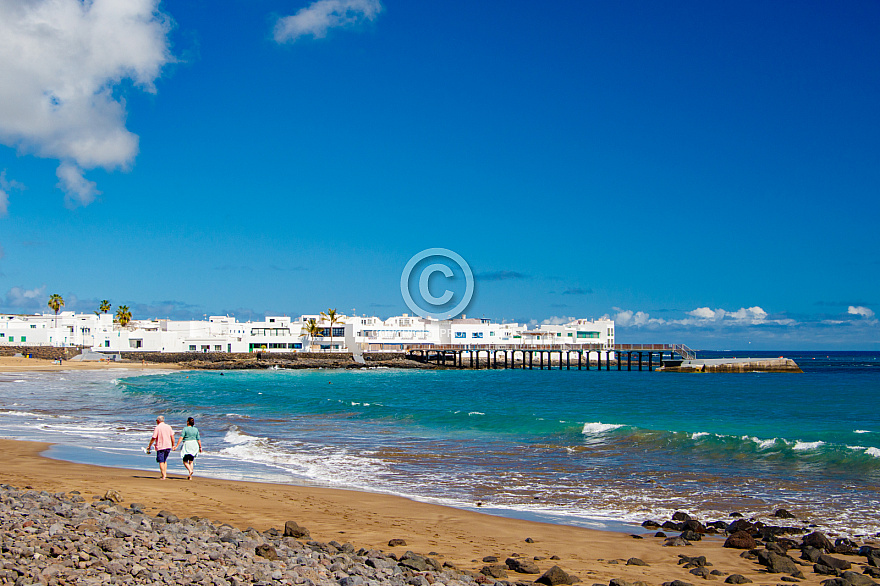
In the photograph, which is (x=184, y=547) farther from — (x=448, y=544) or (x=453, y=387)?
(x=453, y=387)

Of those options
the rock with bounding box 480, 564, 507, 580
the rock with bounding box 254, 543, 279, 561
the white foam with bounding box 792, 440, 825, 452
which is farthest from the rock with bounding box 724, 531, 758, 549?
the white foam with bounding box 792, 440, 825, 452

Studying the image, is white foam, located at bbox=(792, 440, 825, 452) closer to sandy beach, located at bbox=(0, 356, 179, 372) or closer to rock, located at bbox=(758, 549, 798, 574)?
rock, located at bbox=(758, 549, 798, 574)

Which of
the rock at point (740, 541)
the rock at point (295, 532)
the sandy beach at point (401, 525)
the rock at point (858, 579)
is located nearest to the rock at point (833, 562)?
the sandy beach at point (401, 525)

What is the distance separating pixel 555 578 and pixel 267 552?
3420 millimetres

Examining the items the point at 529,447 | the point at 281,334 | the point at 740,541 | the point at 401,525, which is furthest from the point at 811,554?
the point at 281,334

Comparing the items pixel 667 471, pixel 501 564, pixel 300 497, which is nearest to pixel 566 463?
pixel 667 471

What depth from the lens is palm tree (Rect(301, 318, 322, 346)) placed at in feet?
335

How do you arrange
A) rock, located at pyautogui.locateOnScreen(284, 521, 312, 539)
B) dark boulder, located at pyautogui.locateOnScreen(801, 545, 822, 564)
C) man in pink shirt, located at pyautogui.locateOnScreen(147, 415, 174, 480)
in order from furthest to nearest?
man in pink shirt, located at pyautogui.locateOnScreen(147, 415, 174, 480)
rock, located at pyautogui.locateOnScreen(284, 521, 312, 539)
dark boulder, located at pyautogui.locateOnScreen(801, 545, 822, 564)

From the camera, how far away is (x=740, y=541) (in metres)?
10.1

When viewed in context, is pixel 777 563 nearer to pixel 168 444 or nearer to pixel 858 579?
pixel 858 579

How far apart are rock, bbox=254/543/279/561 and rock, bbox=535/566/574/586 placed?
10.4 ft

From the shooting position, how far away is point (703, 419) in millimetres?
31219

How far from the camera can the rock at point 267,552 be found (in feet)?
25.0

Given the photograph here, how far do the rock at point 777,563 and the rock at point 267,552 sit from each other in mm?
6542
